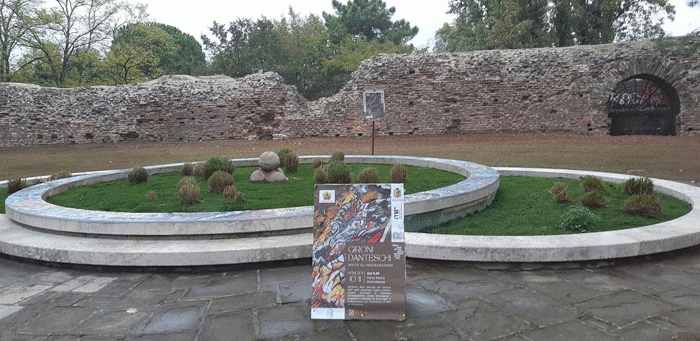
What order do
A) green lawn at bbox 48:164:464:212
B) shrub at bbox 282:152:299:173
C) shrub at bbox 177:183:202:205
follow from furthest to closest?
shrub at bbox 282:152:299:173, shrub at bbox 177:183:202:205, green lawn at bbox 48:164:464:212

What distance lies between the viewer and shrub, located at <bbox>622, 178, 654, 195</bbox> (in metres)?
6.32

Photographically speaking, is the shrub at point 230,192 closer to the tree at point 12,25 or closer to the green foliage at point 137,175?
the green foliage at point 137,175

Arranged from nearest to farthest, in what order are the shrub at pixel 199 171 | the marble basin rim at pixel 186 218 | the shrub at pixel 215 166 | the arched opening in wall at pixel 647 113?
the marble basin rim at pixel 186 218 < the shrub at pixel 215 166 < the shrub at pixel 199 171 < the arched opening in wall at pixel 647 113

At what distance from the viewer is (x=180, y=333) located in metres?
2.87

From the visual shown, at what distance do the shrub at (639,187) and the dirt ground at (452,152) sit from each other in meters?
3.61

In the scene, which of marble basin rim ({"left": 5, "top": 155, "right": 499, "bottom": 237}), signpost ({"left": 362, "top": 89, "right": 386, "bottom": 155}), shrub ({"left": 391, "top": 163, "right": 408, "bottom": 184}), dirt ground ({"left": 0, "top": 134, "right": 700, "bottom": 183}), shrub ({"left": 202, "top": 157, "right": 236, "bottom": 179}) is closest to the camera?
marble basin rim ({"left": 5, "top": 155, "right": 499, "bottom": 237})

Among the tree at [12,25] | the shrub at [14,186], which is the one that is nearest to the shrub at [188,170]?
the shrub at [14,186]

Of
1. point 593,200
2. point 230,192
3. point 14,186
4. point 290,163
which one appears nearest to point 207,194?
point 230,192

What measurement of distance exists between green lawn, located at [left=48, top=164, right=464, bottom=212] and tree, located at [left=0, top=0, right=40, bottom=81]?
27491 millimetres

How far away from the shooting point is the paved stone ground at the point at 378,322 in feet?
9.27

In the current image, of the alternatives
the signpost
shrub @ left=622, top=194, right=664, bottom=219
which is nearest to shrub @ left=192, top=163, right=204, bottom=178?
the signpost

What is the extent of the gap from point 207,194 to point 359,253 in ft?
13.2

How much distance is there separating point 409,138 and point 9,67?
27.9 metres

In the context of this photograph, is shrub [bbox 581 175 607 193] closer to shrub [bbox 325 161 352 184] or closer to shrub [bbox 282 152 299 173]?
shrub [bbox 325 161 352 184]
